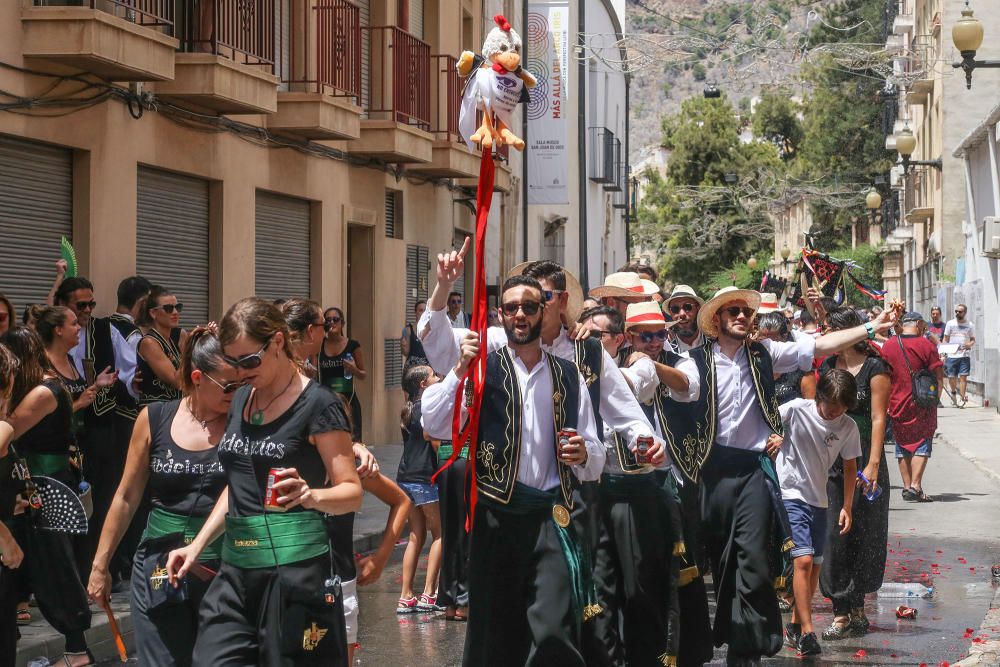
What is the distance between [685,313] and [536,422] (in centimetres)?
322

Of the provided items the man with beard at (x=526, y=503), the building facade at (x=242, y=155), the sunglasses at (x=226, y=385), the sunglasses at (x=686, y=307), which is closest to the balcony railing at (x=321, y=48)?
the building facade at (x=242, y=155)

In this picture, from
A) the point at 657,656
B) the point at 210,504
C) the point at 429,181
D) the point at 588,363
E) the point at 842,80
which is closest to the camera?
the point at 210,504

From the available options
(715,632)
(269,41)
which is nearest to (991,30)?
(269,41)

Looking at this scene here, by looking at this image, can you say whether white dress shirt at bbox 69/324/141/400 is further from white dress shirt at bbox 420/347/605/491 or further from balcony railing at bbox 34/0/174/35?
white dress shirt at bbox 420/347/605/491

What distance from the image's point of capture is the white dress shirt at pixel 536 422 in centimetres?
591

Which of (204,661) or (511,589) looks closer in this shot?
(204,661)

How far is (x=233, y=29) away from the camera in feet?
48.9

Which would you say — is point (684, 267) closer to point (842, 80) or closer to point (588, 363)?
point (842, 80)

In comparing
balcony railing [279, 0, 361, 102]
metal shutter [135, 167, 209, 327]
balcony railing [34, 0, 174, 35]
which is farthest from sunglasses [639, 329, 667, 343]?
balcony railing [279, 0, 361, 102]

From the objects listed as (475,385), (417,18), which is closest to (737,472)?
(475,385)

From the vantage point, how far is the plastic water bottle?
10.3 meters

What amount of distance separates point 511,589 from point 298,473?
1.23 m

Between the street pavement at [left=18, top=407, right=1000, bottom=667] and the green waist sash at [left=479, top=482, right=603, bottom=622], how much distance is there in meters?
2.41

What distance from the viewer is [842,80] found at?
56.5 m
